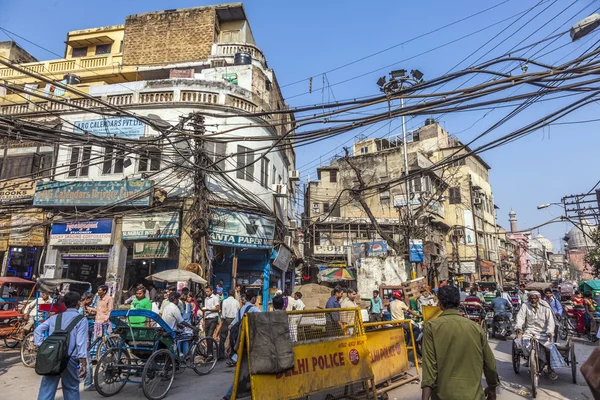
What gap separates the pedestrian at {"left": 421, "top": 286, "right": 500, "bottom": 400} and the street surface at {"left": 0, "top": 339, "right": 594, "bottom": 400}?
11.8 feet

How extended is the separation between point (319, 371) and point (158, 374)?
3.04m

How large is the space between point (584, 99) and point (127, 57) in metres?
26.0

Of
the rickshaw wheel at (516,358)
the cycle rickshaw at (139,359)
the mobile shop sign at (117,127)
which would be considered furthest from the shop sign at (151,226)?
the rickshaw wheel at (516,358)

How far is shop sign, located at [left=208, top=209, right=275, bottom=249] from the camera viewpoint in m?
15.7

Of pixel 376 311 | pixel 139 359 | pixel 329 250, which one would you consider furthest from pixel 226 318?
pixel 329 250

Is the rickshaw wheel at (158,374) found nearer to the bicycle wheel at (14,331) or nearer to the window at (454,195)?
the bicycle wheel at (14,331)

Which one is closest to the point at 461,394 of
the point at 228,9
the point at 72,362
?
the point at 72,362

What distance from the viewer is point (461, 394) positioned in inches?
124

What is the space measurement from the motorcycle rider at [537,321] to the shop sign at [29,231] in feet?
58.5

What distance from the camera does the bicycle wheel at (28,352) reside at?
28.1 ft

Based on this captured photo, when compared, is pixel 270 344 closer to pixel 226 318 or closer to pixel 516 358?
pixel 226 318

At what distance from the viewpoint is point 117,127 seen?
16953 millimetres

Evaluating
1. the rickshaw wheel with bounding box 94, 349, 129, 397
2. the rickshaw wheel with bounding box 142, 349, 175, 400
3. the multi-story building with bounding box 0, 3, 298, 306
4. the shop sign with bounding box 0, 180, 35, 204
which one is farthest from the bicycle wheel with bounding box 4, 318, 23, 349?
the shop sign with bounding box 0, 180, 35, 204

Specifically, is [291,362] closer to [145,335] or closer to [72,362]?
[72,362]
